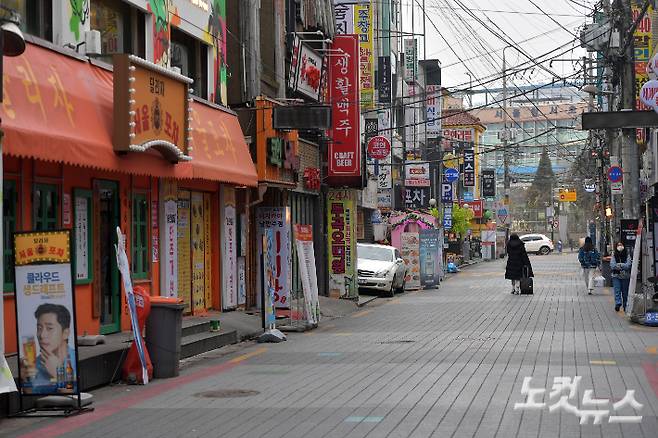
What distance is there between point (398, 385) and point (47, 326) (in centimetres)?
436

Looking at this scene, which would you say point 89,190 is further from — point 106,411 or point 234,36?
point 234,36

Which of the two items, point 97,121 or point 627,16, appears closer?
point 97,121

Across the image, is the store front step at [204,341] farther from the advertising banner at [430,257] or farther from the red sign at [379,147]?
the red sign at [379,147]

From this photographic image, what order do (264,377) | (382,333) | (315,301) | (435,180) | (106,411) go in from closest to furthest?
(106,411)
(264,377)
(382,333)
(315,301)
(435,180)

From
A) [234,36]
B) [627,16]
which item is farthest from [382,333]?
[627,16]

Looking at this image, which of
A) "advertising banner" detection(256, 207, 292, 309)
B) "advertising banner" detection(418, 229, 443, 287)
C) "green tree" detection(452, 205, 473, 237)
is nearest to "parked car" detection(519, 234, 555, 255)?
"green tree" detection(452, 205, 473, 237)

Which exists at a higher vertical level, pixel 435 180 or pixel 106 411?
pixel 435 180

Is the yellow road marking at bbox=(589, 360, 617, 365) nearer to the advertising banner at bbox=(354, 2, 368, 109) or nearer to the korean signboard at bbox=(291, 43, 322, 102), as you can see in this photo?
the korean signboard at bbox=(291, 43, 322, 102)

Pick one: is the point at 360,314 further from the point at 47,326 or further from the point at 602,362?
the point at 47,326

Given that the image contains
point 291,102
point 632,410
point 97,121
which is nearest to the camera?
point 632,410

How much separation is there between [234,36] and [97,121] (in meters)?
10.5

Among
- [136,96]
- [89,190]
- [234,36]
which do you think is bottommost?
[89,190]

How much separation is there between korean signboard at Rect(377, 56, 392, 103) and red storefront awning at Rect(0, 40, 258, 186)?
35.0m

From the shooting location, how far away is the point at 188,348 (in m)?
17.4
